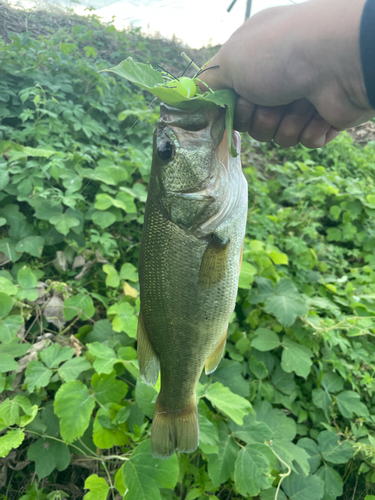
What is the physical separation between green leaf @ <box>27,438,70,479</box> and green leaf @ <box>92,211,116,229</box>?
1.62m

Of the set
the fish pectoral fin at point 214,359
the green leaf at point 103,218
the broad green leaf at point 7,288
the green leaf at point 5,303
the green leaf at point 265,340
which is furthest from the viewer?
the green leaf at point 103,218

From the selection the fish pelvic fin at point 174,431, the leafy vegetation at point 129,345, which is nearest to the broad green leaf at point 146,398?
the leafy vegetation at point 129,345

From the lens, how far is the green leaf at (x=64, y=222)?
8.14 ft

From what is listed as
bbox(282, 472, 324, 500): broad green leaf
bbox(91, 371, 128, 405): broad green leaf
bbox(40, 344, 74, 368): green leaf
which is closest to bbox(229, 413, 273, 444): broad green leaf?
bbox(282, 472, 324, 500): broad green leaf

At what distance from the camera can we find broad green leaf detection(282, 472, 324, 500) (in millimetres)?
1738

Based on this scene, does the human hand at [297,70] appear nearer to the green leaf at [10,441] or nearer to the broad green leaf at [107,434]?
the broad green leaf at [107,434]

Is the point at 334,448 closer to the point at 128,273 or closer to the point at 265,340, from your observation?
the point at 265,340

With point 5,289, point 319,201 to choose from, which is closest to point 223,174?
point 5,289

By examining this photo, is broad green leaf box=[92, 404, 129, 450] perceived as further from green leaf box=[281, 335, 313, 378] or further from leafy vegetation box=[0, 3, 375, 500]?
green leaf box=[281, 335, 313, 378]

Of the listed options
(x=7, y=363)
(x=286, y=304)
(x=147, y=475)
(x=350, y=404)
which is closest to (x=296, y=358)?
(x=286, y=304)

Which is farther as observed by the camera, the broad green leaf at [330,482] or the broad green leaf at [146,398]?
the broad green leaf at [330,482]

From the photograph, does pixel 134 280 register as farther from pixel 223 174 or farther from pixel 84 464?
pixel 223 174

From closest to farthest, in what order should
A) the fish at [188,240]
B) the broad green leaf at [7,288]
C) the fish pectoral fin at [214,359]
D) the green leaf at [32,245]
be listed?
the fish at [188,240], the fish pectoral fin at [214,359], the broad green leaf at [7,288], the green leaf at [32,245]

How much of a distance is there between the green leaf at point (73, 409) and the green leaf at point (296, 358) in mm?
1302
